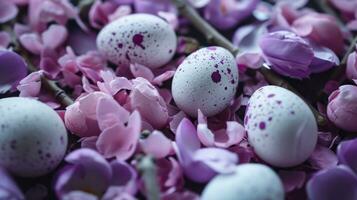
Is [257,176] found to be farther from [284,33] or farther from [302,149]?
[284,33]

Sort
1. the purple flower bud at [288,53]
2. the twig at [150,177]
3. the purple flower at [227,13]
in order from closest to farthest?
1. the twig at [150,177]
2. the purple flower bud at [288,53]
3. the purple flower at [227,13]

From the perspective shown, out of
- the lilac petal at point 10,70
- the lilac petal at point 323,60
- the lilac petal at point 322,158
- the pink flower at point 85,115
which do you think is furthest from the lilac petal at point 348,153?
the lilac petal at point 10,70

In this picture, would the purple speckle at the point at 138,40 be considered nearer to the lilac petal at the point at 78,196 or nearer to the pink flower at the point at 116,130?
the pink flower at the point at 116,130

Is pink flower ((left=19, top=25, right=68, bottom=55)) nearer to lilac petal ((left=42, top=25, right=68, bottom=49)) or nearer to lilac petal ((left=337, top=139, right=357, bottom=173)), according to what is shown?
lilac petal ((left=42, top=25, right=68, bottom=49))

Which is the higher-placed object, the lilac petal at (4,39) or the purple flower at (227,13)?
the lilac petal at (4,39)

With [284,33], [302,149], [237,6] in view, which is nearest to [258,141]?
[302,149]

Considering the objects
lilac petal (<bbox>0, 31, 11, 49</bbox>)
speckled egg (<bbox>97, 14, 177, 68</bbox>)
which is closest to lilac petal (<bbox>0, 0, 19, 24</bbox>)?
lilac petal (<bbox>0, 31, 11, 49</bbox>)

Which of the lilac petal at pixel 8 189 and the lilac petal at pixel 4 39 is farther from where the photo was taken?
the lilac petal at pixel 4 39
